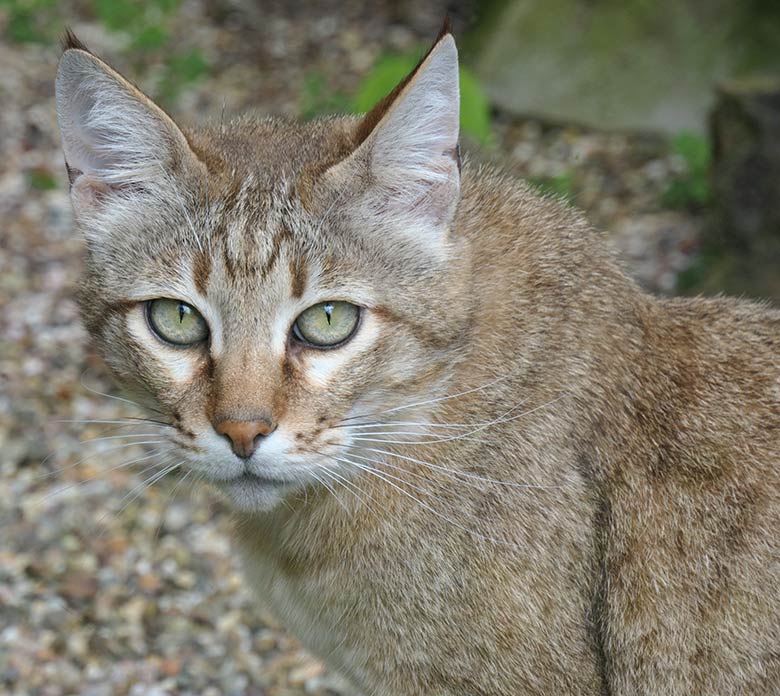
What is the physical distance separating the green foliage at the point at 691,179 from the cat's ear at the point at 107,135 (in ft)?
14.7

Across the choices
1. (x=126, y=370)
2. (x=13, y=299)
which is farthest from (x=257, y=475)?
(x=13, y=299)

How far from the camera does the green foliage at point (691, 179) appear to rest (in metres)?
6.88

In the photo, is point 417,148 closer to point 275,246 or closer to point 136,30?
point 275,246

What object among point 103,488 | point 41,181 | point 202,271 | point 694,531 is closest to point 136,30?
point 41,181

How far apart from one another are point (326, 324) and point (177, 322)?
378 mm

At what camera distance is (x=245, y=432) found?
105 inches

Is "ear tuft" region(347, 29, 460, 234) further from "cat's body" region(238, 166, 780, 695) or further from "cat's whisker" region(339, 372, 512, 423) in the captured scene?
"cat's whisker" region(339, 372, 512, 423)

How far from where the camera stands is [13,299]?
6.27 meters

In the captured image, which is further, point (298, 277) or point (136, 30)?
point (136, 30)

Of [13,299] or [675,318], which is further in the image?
[13,299]

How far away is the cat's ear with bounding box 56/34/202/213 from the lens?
288 cm

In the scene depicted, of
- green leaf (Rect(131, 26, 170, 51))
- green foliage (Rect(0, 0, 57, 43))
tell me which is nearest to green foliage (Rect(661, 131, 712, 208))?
green leaf (Rect(131, 26, 170, 51))

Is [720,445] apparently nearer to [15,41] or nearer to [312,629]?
[312,629]

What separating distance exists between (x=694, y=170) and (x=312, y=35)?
3.80m
